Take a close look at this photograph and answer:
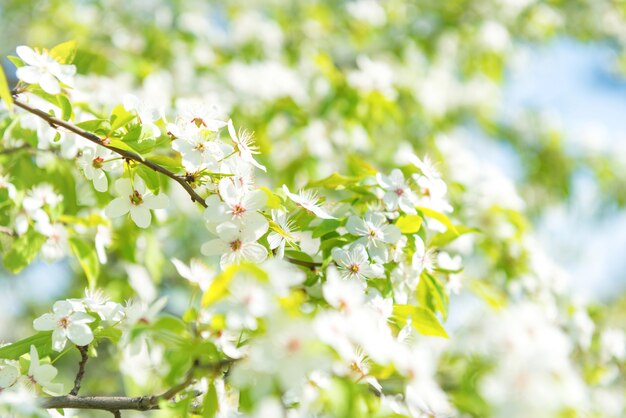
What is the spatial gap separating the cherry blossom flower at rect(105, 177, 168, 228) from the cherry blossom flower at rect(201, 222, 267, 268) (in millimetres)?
161

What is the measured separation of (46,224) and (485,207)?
4.85 feet

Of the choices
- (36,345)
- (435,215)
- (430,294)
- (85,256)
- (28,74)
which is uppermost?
(28,74)

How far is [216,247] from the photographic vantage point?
3.59ft

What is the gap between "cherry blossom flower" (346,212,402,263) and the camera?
119 centimetres

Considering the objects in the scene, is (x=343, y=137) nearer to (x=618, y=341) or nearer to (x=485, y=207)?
(x=485, y=207)

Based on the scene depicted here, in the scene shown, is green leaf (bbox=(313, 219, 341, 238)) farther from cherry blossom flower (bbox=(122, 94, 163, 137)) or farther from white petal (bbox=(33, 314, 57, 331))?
white petal (bbox=(33, 314, 57, 331))

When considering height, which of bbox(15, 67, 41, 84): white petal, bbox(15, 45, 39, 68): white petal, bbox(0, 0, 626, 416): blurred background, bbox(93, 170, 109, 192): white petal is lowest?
bbox(0, 0, 626, 416): blurred background

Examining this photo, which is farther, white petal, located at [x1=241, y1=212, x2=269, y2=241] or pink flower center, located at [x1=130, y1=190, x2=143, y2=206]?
pink flower center, located at [x1=130, y1=190, x2=143, y2=206]

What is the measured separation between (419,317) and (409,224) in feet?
0.68

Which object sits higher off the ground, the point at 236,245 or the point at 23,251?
the point at 236,245

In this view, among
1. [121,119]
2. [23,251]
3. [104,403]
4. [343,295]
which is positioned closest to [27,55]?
[121,119]

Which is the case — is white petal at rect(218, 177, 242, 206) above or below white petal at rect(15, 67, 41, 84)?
below

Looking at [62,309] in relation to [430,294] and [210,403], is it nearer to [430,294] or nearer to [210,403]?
[210,403]

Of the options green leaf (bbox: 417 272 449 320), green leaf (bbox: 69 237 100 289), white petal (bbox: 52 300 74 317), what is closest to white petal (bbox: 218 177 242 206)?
white petal (bbox: 52 300 74 317)
